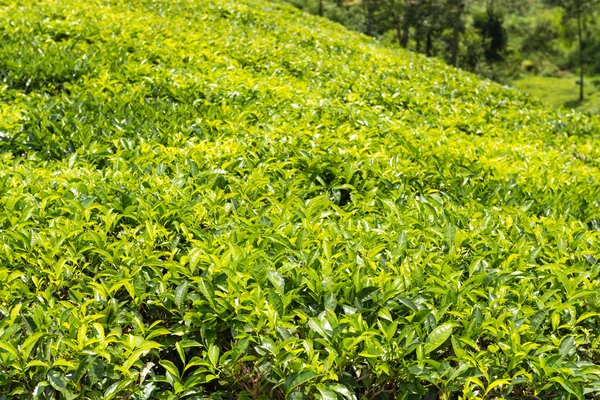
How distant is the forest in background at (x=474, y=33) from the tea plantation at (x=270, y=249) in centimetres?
2892

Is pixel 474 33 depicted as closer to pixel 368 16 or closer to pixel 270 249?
pixel 368 16

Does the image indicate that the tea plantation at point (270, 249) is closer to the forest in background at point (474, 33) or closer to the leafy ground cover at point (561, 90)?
the forest in background at point (474, 33)

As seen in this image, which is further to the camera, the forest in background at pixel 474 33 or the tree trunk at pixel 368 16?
the tree trunk at pixel 368 16

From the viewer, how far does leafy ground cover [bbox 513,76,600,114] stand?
1585 inches

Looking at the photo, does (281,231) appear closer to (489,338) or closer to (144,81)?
(489,338)

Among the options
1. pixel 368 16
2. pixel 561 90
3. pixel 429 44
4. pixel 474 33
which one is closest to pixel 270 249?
pixel 429 44

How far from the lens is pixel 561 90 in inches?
1822

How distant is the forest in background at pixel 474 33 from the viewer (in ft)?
118

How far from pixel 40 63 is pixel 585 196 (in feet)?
17.3

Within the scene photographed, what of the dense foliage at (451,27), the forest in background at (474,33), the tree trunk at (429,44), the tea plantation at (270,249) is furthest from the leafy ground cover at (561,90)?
the tea plantation at (270,249)

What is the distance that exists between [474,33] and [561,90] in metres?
12.1

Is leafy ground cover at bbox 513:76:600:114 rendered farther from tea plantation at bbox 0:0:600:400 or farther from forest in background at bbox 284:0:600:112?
tea plantation at bbox 0:0:600:400

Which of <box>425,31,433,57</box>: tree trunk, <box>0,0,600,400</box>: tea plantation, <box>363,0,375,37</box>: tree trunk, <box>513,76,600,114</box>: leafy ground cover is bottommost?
<box>513,76,600,114</box>: leafy ground cover

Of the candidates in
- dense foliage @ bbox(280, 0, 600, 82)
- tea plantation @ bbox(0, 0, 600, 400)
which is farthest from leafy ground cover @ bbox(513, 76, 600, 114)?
tea plantation @ bbox(0, 0, 600, 400)
